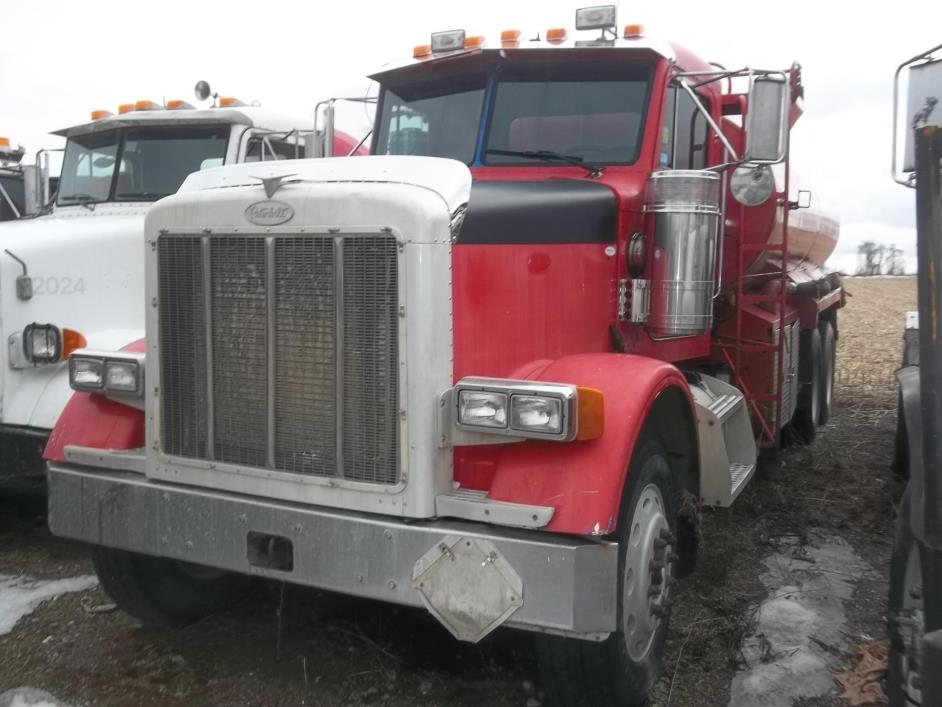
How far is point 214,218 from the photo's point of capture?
3.22 meters

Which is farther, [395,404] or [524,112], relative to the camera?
[524,112]

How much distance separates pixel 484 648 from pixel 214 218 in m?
2.09

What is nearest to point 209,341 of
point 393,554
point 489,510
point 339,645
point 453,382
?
point 453,382

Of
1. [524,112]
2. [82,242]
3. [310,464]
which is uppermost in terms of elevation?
[524,112]

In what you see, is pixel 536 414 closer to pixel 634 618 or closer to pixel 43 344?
pixel 634 618

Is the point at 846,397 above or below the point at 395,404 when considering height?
below

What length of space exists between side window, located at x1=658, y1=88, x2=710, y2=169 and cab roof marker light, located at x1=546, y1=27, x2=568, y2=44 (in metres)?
0.58

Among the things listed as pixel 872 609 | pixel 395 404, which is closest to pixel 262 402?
pixel 395 404

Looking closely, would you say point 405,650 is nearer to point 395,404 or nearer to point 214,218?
point 395,404

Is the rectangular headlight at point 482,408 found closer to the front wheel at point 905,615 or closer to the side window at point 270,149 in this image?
the front wheel at point 905,615

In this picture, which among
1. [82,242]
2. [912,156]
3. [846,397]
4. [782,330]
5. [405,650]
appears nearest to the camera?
[912,156]

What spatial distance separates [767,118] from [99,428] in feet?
10.3

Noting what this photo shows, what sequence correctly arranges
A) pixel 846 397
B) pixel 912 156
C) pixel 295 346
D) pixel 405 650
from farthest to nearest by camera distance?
pixel 846 397 → pixel 405 650 → pixel 295 346 → pixel 912 156

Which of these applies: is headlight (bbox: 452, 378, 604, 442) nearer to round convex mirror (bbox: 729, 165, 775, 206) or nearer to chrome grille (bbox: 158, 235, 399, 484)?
chrome grille (bbox: 158, 235, 399, 484)
